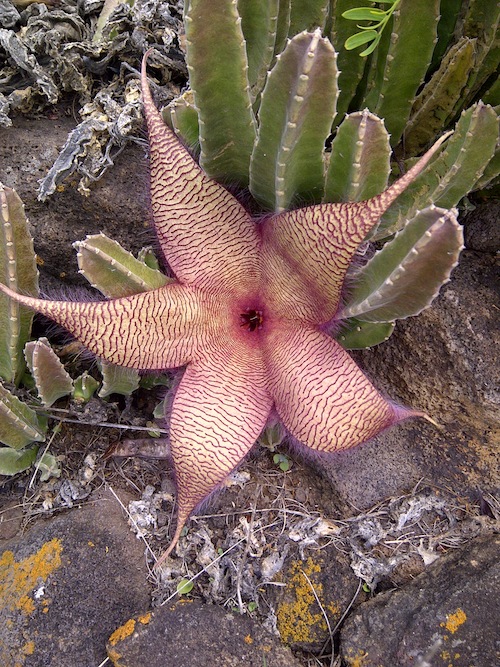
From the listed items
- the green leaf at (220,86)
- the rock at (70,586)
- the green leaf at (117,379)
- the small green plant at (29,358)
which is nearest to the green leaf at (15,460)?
the small green plant at (29,358)

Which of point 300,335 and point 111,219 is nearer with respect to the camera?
point 300,335

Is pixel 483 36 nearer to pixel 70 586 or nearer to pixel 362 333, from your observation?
pixel 362 333

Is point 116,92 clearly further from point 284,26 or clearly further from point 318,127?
point 318,127

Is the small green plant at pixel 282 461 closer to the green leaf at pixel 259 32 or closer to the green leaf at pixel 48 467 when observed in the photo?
the green leaf at pixel 48 467

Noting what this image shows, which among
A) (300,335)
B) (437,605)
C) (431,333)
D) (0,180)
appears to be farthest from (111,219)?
(437,605)

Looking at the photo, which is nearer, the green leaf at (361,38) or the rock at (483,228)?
the green leaf at (361,38)

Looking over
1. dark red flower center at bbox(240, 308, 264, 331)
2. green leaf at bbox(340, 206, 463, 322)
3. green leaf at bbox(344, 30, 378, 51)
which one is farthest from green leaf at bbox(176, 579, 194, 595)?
green leaf at bbox(344, 30, 378, 51)
